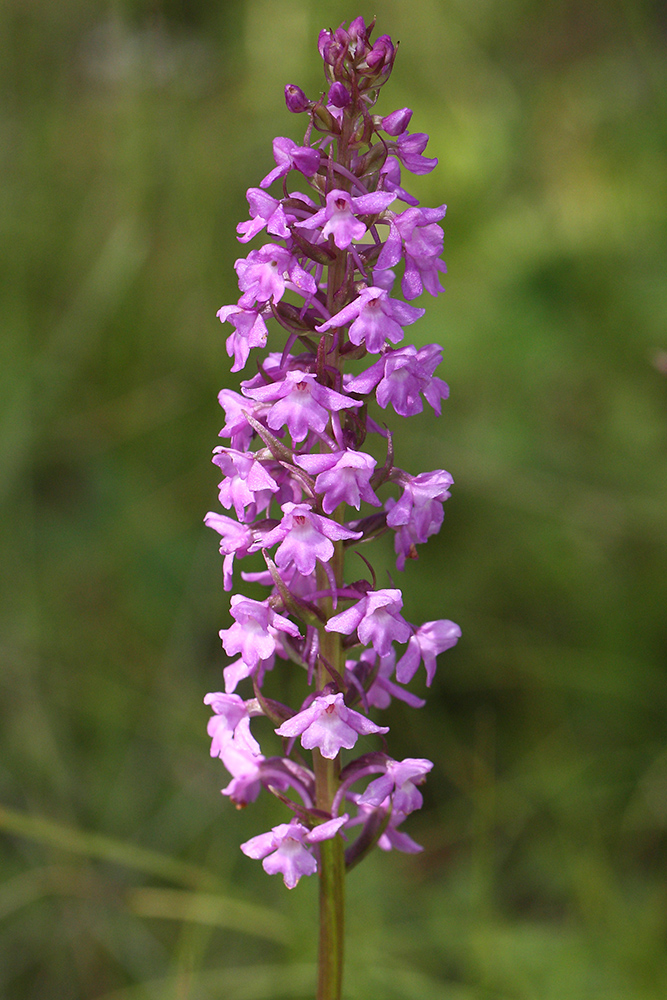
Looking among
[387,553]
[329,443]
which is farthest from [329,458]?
[387,553]

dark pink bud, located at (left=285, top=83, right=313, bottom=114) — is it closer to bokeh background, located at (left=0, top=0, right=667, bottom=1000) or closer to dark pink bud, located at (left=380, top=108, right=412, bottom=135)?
dark pink bud, located at (left=380, top=108, right=412, bottom=135)

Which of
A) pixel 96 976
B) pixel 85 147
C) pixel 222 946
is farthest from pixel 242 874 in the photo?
pixel 85 147

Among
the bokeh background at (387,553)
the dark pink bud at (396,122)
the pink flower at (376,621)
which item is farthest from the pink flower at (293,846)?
the dark pink bud at (396,122)

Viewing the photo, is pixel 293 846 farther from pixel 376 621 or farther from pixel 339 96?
pixel 339 96

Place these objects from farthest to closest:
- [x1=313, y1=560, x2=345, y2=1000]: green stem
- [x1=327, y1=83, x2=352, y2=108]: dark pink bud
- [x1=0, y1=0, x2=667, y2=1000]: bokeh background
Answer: [x1=0, y1=0, x2=667, y2=1000]: bokeh background < [x1=313, y1=560, x2=345, y2=1000]: green stem < [x1=327, y1=83, x2=352, y2=108]: dark pink bud

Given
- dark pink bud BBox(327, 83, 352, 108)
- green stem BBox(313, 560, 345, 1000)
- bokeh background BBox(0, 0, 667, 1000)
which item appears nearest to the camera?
dark pink bud BBox(327, 83, 352, 108)

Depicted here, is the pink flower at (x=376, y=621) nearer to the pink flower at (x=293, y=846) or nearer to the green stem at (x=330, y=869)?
the green stem at (x=330, y=869)

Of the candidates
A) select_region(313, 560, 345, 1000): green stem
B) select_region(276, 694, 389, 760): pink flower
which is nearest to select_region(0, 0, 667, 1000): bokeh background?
select_region(313, 560, 345, 1000): green stem
